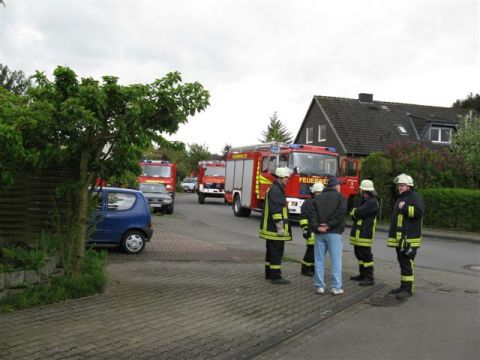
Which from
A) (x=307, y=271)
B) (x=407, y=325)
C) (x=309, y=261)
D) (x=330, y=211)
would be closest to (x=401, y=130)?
(x=309, y=261)

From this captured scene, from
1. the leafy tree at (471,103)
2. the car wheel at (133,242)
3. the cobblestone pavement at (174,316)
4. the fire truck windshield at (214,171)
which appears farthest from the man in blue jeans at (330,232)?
the leafy tree at (471,103)

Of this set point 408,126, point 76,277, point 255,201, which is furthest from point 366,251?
point 408,126

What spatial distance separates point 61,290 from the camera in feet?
21.5

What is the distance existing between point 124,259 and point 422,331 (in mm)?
5971

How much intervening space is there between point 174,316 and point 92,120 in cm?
245

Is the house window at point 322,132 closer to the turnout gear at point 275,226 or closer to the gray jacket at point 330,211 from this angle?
the turnout gear at point 275,226

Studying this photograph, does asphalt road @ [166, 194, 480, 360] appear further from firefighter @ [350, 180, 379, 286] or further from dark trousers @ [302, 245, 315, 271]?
dark trousers @ [302, 245, 315, 271]

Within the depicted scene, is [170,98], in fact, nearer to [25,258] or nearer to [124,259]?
[25,258]

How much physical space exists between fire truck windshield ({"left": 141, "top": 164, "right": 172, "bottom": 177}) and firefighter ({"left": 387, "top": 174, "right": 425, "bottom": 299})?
68.9 feet

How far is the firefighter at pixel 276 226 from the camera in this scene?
26.5 ft

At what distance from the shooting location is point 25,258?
6.55 meters

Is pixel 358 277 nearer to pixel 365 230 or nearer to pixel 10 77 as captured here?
pixel 365 230

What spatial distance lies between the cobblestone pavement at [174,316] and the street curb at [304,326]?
1 centimetres

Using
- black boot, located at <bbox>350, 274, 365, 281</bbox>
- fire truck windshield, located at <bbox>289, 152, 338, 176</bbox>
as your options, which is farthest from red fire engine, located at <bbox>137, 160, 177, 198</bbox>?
black boot, located at <bbox>350, 274, 365, 281</bbox>
